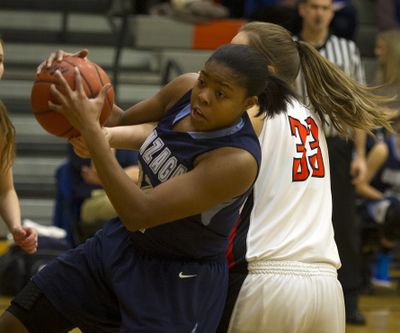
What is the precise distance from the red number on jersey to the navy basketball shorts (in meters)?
0.39

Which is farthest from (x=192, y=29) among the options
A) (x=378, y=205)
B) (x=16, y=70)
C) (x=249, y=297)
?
(x=249, y=297)

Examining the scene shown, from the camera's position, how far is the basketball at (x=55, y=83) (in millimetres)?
3133

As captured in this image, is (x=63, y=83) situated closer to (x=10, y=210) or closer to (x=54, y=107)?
(x=54, y=107)

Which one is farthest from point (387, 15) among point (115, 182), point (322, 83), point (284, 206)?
point (115, 182)

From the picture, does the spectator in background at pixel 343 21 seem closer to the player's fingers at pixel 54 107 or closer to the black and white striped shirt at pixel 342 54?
the black and white striped shirt at pixel 342 54

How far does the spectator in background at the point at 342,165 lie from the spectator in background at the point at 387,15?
2.74m

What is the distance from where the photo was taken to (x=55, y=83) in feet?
10.1

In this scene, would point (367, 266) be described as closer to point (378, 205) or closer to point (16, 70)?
point (378, 205)

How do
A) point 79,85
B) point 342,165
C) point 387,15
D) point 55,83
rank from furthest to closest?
point 387,15, point 342,165, point 55,83, point 79,85

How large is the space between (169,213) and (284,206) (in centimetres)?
51

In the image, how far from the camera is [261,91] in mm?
3191

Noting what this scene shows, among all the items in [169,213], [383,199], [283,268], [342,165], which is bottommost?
[383,199]

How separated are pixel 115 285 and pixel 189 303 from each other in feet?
0.77

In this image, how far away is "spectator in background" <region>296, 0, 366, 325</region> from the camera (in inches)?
239
